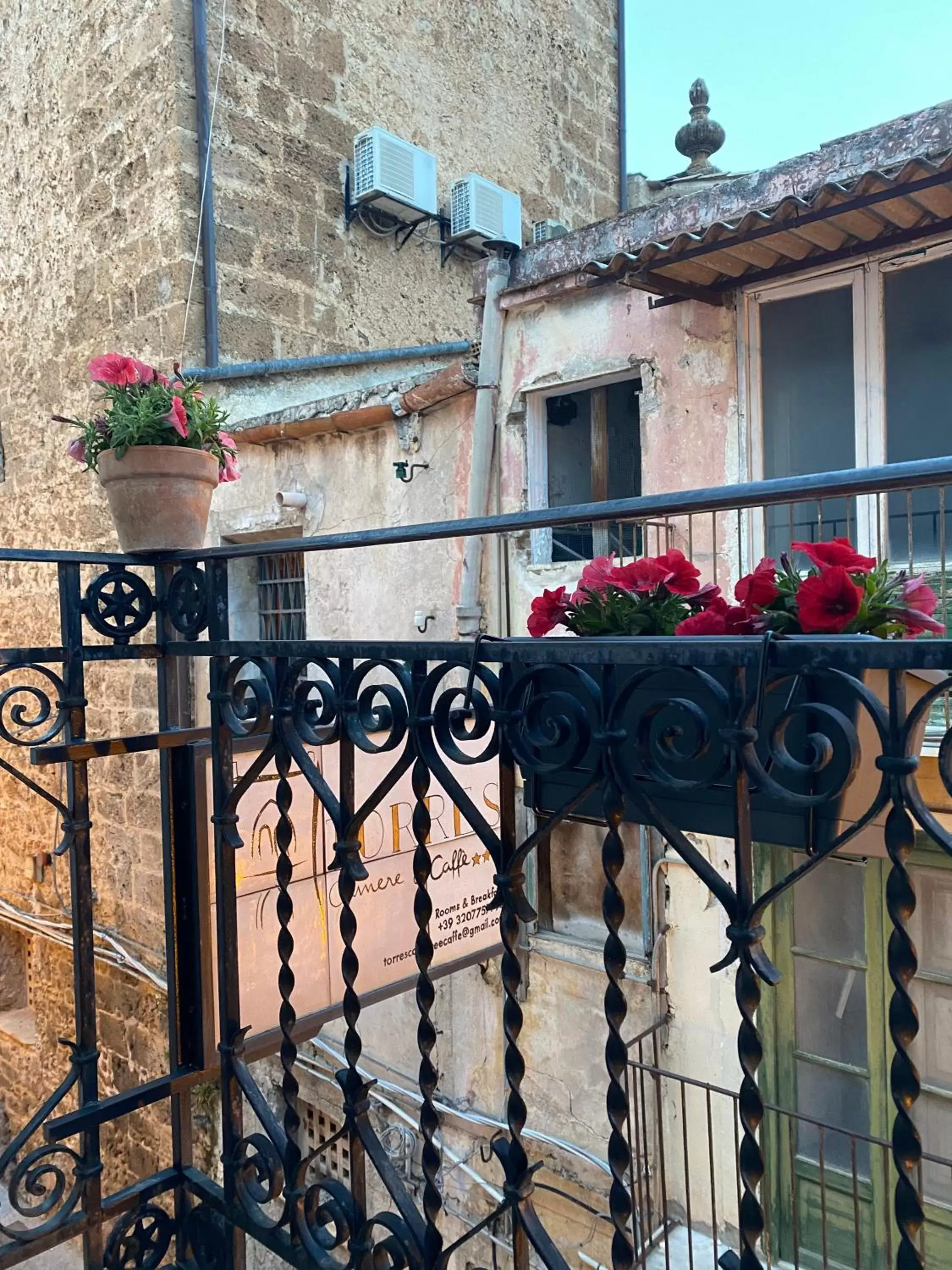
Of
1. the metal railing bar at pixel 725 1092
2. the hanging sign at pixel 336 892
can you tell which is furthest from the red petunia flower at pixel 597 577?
the metal railing bar at pixel 725 1092

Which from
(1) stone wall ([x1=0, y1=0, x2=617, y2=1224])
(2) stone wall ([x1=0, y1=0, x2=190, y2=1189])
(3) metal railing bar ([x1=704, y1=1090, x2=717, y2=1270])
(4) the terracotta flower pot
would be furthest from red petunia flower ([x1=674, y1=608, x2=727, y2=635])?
(2) stone wall ([x1=0, y1=0, x2=190, y2=1189])

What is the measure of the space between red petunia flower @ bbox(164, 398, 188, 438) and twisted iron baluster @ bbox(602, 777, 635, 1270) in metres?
1.34

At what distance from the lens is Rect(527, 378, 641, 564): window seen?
4.87 m

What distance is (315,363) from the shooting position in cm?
587

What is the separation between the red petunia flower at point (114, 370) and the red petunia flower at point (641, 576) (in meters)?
1.19

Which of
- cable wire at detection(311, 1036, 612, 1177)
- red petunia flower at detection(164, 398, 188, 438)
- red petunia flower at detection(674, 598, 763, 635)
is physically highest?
red petunia flower at detection(164, 398, 188, 438)

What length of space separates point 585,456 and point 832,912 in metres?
2.61

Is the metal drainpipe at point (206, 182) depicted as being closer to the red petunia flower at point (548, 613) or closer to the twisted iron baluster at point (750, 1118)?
the red petunia flower at point (548, 613)

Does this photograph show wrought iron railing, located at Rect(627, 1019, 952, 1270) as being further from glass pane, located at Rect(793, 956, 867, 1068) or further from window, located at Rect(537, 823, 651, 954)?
window, located at Rect(537, 823, 651, 954)

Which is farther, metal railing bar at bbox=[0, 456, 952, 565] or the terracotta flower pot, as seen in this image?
the terracotta flower pot

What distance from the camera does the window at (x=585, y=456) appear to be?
4.87m

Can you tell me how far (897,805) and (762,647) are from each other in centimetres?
21

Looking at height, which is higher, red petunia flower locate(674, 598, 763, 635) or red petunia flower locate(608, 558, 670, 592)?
red petunia flower locate(608, 558, 670, 592)

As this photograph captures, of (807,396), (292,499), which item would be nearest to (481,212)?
(292,499)
